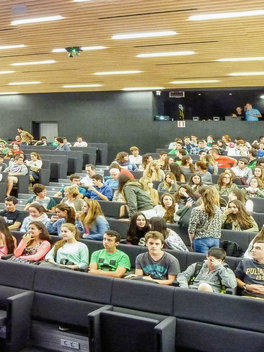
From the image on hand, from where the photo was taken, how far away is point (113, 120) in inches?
560

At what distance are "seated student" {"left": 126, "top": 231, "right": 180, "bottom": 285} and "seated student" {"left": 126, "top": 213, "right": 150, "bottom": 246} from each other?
58 cm

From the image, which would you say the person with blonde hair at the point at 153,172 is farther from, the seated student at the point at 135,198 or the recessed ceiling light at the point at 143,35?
the recessed ceiling light at the point at 143,35

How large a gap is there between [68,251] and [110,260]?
18.3 inches

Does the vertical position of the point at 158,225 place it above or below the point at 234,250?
above

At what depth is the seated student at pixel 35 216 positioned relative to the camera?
558 centimetres

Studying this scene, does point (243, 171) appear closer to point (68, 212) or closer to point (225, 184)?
point (225, 184)

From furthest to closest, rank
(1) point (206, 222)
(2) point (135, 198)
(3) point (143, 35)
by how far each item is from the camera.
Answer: (3) point (143, 35) → (2) point (135, 198) → (1) point (206, 222)

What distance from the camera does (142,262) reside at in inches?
170

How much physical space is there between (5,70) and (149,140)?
211 inches

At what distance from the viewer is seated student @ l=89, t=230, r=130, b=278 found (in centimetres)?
441

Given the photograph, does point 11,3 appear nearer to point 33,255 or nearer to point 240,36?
point 33,255

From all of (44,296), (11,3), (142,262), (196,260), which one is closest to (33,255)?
(44,296)

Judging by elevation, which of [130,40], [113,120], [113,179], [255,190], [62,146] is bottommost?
[255,190]

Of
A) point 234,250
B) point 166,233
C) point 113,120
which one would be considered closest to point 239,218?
point 234,250
